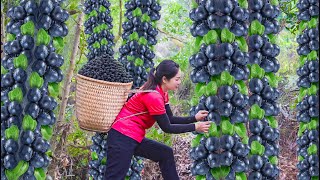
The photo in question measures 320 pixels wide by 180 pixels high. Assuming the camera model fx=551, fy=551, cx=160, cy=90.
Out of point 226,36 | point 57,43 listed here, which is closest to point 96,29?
point 57,43

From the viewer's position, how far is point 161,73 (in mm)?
3846

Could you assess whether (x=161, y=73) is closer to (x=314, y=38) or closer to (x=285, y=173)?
(x=314, y=38)

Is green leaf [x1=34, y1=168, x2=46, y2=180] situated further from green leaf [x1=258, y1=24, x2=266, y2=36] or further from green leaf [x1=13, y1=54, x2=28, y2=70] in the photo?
green leaf [x1=258, y1=24, x2=266, y2=36]

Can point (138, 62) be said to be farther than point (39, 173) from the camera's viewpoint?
Yes

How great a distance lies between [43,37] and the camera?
3.34 meters

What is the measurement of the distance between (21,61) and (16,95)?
0.21 m

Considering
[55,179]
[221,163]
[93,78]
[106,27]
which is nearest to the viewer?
[221,163]

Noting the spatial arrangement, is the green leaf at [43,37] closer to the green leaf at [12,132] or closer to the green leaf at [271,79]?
the green leaf at [12,132]

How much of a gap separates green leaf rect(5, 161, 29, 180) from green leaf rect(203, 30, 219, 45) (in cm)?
129

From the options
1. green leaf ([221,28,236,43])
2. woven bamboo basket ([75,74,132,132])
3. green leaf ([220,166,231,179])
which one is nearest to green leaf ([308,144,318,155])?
green leaf ([220,166,231,179])

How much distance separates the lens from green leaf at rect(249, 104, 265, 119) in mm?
3531

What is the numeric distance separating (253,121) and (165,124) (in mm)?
598

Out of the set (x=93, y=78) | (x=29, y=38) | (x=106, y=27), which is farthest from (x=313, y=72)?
(x=106, y=27)

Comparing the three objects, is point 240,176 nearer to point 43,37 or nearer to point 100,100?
point 100,100
